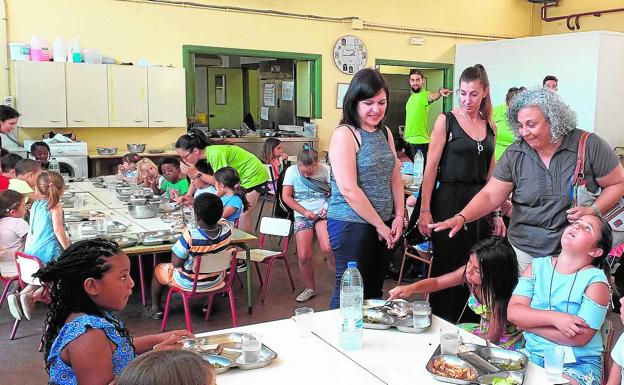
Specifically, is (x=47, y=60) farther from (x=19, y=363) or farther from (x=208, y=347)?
(x=208, y=347)

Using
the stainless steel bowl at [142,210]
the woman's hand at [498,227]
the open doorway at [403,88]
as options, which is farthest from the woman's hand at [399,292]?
the open doorway at [403,88]

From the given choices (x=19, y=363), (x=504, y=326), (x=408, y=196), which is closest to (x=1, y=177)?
(x=19, y=363)

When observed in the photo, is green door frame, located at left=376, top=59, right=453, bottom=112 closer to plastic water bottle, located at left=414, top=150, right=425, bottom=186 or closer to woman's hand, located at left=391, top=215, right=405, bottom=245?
plastic water bottle, located at left=414, top=150, right=425, bottom=186

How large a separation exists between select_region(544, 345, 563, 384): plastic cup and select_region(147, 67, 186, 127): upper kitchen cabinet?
7.48m

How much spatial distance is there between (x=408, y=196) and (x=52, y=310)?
423 cm

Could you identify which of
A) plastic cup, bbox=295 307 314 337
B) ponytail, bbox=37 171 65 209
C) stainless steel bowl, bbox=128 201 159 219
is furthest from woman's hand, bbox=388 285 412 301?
stainless steel bowl, bbox=128 201 159 219

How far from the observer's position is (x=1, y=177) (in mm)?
4625

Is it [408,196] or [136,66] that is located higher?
[136,66]

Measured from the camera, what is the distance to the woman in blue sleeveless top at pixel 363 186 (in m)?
2.91

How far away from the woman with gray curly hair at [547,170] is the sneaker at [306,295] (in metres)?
2.31

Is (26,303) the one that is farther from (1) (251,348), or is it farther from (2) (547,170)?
(2) (547,170)

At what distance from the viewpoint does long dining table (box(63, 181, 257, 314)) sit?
4.09 m

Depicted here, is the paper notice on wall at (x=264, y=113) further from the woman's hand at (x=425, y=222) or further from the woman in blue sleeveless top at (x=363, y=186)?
the woman in blue sleeveless top at (x=363, y=186)

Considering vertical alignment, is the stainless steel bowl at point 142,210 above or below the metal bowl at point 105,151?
below
